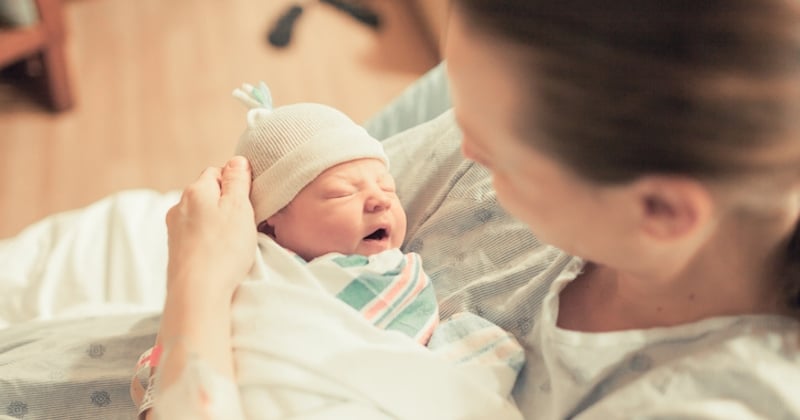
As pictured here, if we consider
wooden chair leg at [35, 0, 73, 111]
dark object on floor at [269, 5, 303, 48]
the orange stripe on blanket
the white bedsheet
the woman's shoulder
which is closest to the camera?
the woman's shoulder

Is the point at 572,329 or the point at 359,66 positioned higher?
the point at 572,329

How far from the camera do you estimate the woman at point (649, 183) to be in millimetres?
459

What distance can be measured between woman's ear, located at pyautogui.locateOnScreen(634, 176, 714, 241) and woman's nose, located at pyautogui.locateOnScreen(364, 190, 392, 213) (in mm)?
426

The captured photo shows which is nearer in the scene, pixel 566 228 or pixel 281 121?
pixel 566 228

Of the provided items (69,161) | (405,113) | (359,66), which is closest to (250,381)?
(405,113)

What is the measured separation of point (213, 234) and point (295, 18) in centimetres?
190

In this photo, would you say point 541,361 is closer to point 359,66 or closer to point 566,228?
point 566,228

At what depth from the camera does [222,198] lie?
88 centimetres

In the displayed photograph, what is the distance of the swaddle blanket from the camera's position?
2.32 feet

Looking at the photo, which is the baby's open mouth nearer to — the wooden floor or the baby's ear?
the baby's ear

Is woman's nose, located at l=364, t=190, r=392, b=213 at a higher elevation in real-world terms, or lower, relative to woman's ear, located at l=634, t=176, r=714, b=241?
lower

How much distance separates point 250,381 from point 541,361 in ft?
0.95

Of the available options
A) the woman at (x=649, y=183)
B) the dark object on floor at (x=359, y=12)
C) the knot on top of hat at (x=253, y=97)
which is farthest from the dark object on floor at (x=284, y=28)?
the woman at (x=649, y=183)

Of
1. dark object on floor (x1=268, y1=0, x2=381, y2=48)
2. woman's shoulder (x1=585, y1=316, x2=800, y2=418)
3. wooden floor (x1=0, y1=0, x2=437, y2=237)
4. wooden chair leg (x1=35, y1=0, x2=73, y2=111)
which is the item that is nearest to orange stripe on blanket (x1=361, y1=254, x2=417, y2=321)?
woman's shoulder (x1=585, y1=316, x2=800, y2=418)
